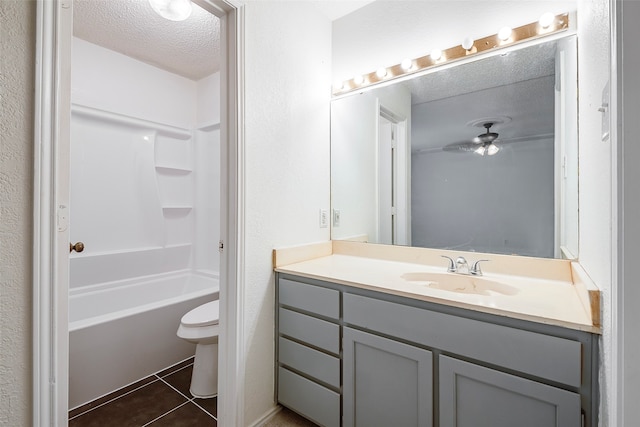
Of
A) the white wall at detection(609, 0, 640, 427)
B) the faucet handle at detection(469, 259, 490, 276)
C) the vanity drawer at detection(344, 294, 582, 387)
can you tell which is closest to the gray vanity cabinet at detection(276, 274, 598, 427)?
the vanity drawer at detection(344, 294, 582, 387)

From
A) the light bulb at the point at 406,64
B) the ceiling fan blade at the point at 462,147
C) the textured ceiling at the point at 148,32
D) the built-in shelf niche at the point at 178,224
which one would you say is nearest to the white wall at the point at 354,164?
the light bulb at the point at 406,64

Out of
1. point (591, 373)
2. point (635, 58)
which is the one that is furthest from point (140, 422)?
point (635, 58)

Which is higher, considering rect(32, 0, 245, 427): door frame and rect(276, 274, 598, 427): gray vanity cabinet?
rect(32, 0, 245, 427): door frame

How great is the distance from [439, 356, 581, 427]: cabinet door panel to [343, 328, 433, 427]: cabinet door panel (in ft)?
0.23

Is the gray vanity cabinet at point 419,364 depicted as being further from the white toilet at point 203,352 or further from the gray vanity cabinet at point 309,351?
the white toilet at point 203,352

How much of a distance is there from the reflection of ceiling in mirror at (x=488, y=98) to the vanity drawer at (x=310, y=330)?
1.12 meters

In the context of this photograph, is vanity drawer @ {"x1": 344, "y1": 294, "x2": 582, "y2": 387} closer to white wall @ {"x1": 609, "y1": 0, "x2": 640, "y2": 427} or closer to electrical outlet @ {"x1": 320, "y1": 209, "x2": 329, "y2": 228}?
white wall @ {"x1": 609, "y1": 0, "x2": 640, "y2": 427}

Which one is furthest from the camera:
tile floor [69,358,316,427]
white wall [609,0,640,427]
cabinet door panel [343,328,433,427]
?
tile floor [69,358,316,427]

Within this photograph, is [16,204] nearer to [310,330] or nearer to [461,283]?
[310,330]

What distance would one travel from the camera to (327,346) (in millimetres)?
1418

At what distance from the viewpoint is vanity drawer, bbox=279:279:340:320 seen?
55.0 inches

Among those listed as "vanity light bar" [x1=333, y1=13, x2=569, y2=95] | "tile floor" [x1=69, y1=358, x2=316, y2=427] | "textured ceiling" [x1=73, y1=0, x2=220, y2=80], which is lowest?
"tile floor" [x1=69, y1=358, x2=316, y2=427]

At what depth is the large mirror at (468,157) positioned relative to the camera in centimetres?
137

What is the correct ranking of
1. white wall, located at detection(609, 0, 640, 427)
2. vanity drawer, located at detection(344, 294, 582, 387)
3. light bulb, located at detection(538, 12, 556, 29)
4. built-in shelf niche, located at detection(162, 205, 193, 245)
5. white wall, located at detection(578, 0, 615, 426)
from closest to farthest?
white wall, located at detection(609, 0, 640, 427)
white wall, located at detection(578, 0, 615, 426)
vanity drawer, located at detection(344, 294, 582, 387)
light bulb, located at detection(538, 12, 556, 29)
built-in shelf niche, located at detection(162, 205, 193, 245)
